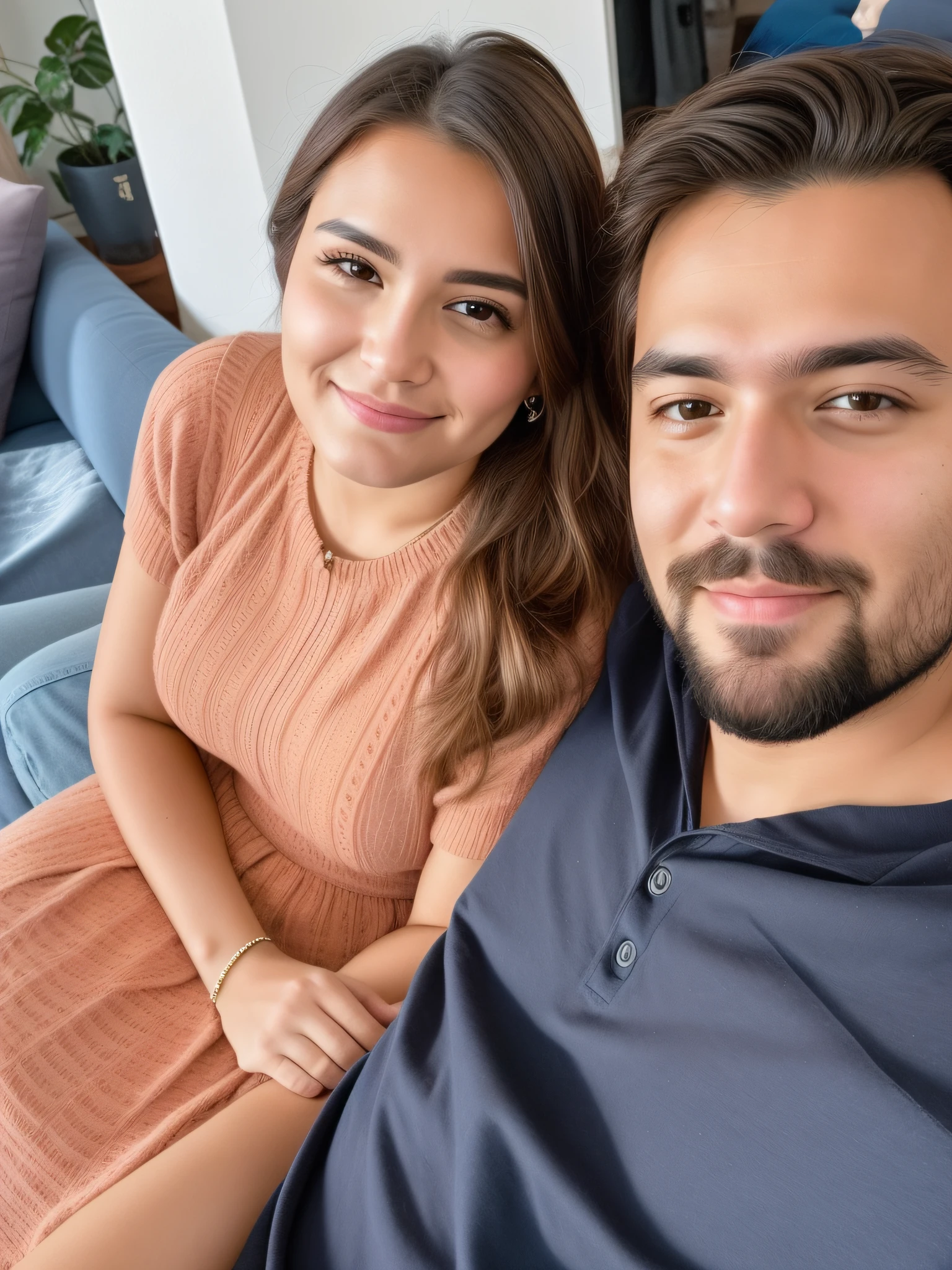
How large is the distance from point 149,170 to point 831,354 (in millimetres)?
2088

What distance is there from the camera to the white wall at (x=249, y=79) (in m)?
2.06

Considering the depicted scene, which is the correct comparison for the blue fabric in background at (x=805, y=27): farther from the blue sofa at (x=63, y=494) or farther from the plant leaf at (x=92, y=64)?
the plant leaf at (x=92, y=64)

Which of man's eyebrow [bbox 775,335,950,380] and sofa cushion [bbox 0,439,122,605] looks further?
sofa cushion [bbox 0,439,122,605]

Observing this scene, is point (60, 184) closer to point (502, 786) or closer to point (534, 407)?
point (534, 407)

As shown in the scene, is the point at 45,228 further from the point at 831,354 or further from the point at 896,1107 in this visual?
the point at 896,1107

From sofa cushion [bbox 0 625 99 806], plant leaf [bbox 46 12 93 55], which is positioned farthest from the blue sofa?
plant leaf [bbox 46 12 93 55]

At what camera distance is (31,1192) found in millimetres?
1046

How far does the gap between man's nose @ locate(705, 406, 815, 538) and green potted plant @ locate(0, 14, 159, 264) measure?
3.18 meters

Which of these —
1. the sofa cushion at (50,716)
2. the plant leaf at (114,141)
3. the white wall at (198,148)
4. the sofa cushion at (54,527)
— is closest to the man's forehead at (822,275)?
the sofa cushion at (50,716)

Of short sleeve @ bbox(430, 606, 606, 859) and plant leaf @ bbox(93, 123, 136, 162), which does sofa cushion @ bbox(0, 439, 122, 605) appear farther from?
plant leaf @ bbox(93, 123, 136, 162)

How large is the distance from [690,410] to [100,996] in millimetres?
915

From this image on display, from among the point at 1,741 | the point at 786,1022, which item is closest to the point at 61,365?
the point at 1,741

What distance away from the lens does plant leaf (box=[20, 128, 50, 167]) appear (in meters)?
3.45

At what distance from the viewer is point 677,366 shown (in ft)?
3.04
